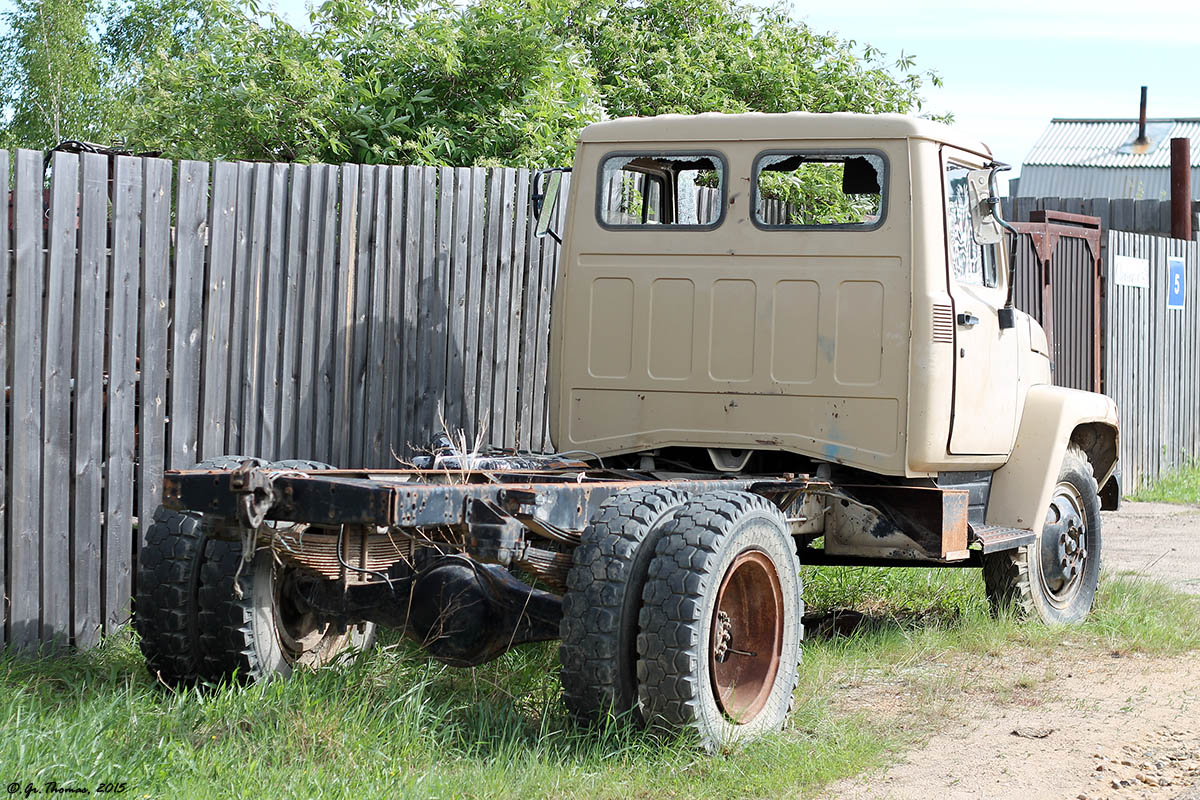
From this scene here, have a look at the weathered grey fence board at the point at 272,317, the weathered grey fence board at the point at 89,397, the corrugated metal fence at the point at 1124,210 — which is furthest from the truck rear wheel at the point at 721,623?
the corrugated metal fence at the point at 1124,210

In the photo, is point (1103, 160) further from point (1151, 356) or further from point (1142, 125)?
point (1151, 356)

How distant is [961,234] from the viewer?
22.6 ft

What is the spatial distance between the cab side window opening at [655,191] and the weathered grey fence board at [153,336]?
6.92 feet

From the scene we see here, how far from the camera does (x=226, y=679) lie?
549 centimetres

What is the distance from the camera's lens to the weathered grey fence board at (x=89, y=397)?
6.43m

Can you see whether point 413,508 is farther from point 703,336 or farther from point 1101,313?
point 1101,313

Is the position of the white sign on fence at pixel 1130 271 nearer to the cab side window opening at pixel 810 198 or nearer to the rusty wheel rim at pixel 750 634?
the cab side window opening at pixel 810 198

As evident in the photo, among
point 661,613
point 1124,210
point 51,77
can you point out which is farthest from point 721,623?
point 51,77

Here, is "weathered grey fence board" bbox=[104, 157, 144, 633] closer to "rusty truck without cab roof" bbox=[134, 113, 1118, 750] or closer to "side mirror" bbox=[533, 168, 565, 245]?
"rusty truck without cab roof" bbox=[134, 113, 1118, 750]

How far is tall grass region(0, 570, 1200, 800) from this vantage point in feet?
14.5

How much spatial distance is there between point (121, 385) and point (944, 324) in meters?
3.83

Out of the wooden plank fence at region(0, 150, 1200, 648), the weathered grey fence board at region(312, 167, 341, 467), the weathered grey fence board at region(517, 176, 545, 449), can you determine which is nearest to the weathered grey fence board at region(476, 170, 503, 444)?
the wooden plank fence at region(0, 150, 1200, 648)

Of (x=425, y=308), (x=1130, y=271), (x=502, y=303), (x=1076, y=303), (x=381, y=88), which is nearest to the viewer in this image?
(x=425, y=308)

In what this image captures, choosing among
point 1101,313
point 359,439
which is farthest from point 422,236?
point 1101,313
